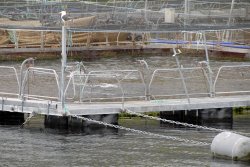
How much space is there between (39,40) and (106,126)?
2379cm

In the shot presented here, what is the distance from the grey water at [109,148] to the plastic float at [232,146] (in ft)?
0.51

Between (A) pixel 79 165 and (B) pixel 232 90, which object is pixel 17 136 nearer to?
(A) pixel 79 165

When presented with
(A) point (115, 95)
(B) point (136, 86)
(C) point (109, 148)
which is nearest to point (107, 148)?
(C) point (109, 148)

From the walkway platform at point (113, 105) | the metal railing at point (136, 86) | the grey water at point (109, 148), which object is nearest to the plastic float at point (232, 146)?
the grey water at point (109, 148)

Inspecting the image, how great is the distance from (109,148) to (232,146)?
3878 mm

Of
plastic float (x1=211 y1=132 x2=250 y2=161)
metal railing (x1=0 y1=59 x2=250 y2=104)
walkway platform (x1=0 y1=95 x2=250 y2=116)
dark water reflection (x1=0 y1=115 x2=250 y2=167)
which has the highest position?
metal railing (x1=0 y1=59 x2=250 y2=104)

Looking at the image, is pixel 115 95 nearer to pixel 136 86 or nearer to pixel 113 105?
pixel 113 105

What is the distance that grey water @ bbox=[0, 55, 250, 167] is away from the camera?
25844 mm

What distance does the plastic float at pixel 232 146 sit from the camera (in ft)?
82.3

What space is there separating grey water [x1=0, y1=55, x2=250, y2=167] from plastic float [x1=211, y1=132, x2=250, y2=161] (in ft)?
0.51

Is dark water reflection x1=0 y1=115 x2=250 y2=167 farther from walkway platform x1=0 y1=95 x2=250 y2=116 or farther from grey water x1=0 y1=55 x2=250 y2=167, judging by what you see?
walkway platform x1=0 y1=95 x2=250 y2=116

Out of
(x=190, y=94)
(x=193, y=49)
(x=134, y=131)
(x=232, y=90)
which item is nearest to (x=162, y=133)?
(x=134, y=131)

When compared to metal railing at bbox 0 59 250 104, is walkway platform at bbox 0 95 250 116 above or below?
below

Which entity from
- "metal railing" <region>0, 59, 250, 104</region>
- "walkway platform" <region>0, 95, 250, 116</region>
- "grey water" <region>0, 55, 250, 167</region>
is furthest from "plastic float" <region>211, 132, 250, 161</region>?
"metal railing" <region>0, 59, 250, 104</region>
